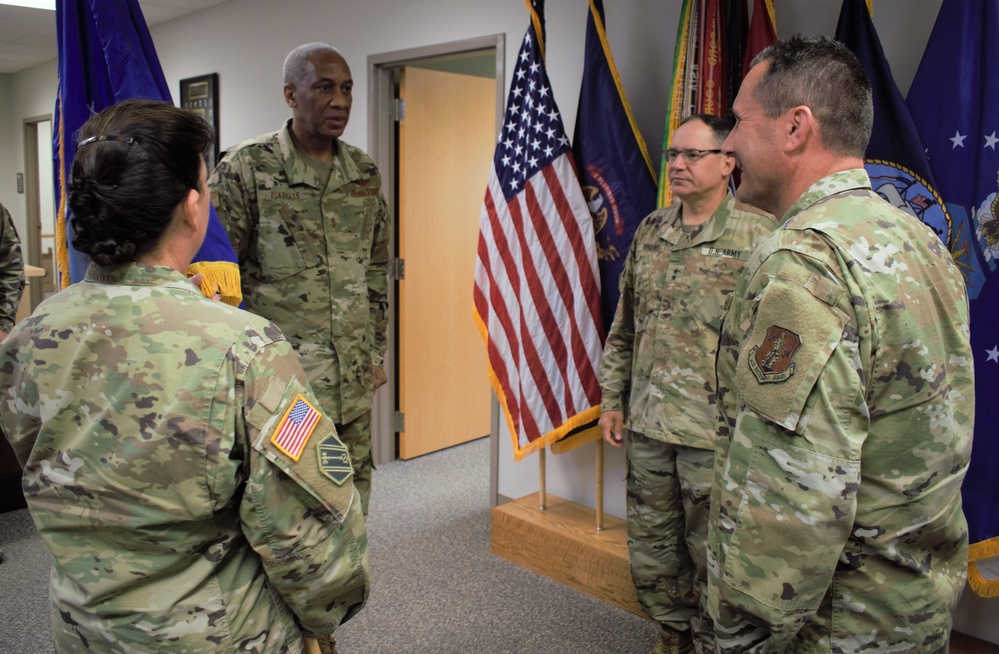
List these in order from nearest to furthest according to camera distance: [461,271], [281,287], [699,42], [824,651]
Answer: [824,651]
[281,287]
[699,42]
[461,271]

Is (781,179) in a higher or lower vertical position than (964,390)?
higher

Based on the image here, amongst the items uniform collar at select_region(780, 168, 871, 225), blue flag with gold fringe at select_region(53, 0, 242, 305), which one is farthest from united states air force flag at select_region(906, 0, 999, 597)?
blue flag with gold fringe at select_region(53, 0, 242, 305)

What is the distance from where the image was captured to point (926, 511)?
3.68 ft

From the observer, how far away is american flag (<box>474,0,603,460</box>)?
2805mm

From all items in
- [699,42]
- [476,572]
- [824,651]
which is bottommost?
[476,572]

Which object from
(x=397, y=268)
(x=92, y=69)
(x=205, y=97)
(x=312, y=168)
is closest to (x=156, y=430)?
(x=92, y=69)

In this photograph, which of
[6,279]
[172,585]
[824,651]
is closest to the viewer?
[172,585]

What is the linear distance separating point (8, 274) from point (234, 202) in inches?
58.3

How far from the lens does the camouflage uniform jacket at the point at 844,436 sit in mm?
1033

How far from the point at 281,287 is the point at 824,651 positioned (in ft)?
5.73

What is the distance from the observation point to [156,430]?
983 mm

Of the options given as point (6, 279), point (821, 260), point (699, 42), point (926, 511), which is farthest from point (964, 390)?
point (6, 279)

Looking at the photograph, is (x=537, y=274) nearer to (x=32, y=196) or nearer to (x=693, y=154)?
(x=693, y=154)

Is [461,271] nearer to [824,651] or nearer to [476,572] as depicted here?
[476,572]
